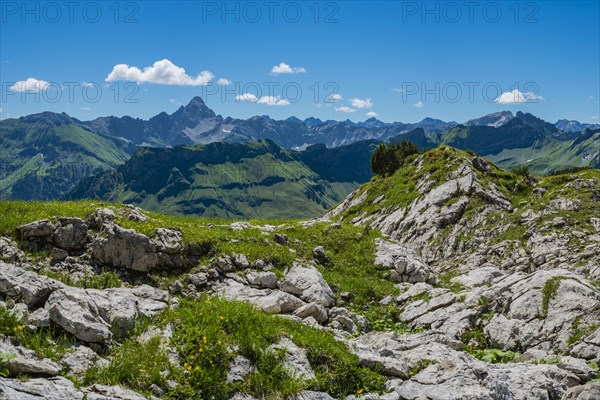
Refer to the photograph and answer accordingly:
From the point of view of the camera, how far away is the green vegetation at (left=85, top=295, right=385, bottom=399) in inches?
394

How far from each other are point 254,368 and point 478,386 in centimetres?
565

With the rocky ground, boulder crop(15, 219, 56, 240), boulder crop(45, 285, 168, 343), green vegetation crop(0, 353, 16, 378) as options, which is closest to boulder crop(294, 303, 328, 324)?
the rocky ground

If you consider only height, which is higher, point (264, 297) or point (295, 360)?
point (264, 297)

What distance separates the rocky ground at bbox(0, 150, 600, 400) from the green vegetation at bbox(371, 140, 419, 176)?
3104 centimetres

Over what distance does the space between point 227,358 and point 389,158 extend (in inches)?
2496

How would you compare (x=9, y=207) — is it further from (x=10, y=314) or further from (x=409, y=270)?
(x=409, y=270)

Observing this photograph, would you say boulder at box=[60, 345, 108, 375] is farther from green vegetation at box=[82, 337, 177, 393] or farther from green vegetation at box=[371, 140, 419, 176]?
green vegetation at box=[371, 140, 419, 176]

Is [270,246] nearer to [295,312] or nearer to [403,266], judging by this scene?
[295,312]

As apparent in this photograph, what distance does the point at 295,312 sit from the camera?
58.9ft

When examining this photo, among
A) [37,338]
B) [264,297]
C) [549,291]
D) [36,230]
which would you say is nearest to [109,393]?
[37,338]

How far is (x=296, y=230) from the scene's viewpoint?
3088 centimetres

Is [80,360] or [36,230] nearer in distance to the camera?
[80,360]

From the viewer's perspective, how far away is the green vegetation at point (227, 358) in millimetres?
10000

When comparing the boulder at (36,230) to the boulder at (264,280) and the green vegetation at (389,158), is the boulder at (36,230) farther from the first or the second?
the green vegetation at (389,158)
